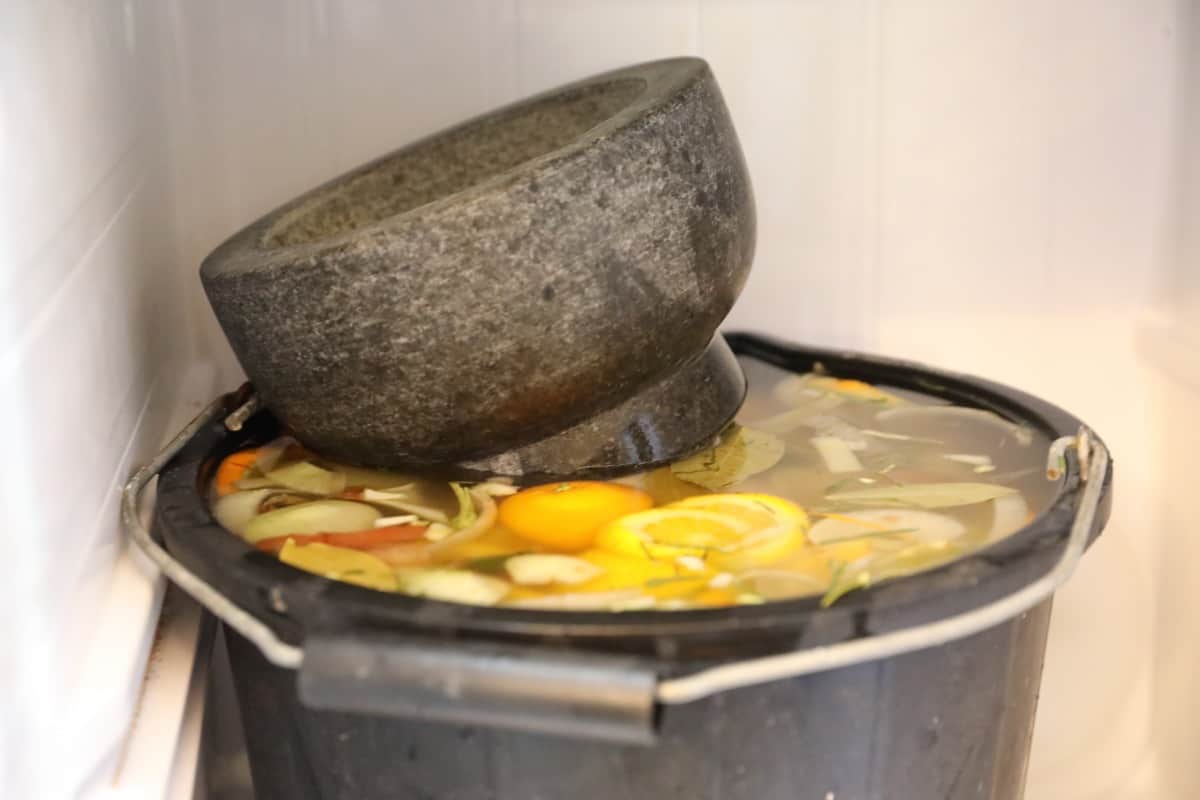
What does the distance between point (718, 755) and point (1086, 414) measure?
0.68m

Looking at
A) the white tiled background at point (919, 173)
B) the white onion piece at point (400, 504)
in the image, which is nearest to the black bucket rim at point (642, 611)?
the white onion piece at point (400, 504)

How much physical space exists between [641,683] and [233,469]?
1.30 ft

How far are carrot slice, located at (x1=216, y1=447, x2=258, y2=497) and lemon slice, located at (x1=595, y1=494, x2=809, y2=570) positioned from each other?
26 centimetres

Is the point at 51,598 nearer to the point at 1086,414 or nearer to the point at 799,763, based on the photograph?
the point at 799,763

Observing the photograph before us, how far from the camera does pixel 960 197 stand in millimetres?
1021

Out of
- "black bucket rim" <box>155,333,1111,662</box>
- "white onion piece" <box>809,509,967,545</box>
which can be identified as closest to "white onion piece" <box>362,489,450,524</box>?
"black bucket rim" <box>155,333,1111,662</box>

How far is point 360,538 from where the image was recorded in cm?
64

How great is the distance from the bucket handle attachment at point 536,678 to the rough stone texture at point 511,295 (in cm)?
19

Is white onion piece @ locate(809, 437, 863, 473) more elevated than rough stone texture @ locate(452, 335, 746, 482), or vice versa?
rough stone texture @ locate(452, 335, 746, 482)

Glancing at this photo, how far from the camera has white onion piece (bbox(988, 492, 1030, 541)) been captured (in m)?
0.61

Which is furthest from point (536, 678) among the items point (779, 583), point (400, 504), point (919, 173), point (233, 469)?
point (919, 173)

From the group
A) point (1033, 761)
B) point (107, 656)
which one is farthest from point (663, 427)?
point (1033, 761)

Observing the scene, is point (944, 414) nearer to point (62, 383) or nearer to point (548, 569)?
point (548, 569)

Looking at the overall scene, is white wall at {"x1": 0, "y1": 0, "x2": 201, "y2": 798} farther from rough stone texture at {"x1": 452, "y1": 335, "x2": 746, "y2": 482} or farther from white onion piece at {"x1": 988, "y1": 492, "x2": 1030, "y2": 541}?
white onion piece at {"x1": 988, "y1": 492, "x2": 1030, "y2": 541}
